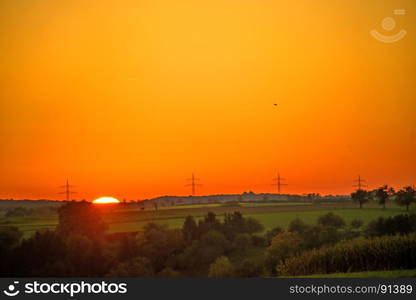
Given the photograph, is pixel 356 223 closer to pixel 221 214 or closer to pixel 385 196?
pixel 385 196

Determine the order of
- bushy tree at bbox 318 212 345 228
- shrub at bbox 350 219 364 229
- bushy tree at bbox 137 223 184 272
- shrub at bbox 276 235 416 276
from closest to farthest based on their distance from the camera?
shrub at bbox 276 235 416 276, shrub at bbox 350 219 364 229, bushy tree at bbox 137 223 184 272, bushy tree at bbox 318 212 345 228

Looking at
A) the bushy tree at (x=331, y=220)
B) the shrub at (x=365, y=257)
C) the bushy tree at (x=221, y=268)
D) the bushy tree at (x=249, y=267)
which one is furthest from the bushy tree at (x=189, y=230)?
the shrub at (x=365, y=257)

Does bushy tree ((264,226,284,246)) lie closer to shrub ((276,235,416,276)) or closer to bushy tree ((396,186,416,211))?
bushy tree ((396,186,416,211))

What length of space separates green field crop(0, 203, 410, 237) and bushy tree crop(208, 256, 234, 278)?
3.50 metres

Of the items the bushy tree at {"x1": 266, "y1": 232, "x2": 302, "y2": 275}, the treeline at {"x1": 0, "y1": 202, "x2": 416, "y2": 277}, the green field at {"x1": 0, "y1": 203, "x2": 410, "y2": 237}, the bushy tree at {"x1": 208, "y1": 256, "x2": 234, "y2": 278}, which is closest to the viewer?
the bushy tree at {"x1": 266, "y1": 232, "x2": 302, "y2": 275}

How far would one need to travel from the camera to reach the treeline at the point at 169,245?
3778 centimetres

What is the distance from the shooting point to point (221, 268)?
41188mm

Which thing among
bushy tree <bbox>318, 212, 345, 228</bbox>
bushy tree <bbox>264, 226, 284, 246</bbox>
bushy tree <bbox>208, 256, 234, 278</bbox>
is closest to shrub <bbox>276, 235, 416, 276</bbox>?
bushy tree <bbox>208, 256, 234, 278</bbox>

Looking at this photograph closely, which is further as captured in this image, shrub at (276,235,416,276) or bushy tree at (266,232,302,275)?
bushy tree at (266,232,302,275)

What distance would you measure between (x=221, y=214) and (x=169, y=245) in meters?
4.33

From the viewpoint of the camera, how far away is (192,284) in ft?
63.8

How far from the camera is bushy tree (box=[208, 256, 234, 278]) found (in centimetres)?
4022

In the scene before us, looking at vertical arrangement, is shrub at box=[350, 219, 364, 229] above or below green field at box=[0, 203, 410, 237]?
below

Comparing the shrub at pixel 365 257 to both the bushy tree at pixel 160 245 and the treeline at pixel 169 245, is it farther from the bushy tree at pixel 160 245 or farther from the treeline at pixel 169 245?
the bushy tree at pixel 160 245
